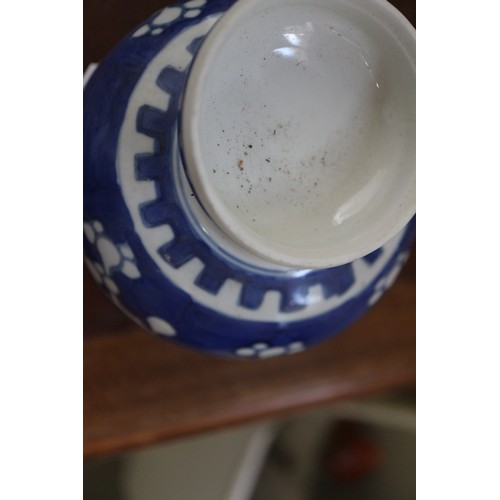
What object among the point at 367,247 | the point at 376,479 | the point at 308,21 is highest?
the point at 308,21

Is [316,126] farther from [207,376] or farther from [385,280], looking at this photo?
[207,376]

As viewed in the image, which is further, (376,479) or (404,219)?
(376,479)

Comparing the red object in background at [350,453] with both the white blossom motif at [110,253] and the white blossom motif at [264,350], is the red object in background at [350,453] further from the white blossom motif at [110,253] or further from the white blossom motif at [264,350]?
the white blossom motif at [110,253]

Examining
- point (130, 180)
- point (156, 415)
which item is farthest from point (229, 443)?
point (130, 180)

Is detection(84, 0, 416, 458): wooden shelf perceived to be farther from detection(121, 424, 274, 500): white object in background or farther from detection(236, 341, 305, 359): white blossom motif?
detection(236, 341, 305, 359): white blossom motif
